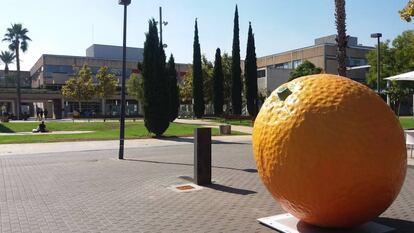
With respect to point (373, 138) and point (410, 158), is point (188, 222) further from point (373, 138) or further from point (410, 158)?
point (410, 158)

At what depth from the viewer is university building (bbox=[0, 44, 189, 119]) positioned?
63531 mm

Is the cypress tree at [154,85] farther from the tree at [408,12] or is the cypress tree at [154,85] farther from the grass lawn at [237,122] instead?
the tree at [408,12]

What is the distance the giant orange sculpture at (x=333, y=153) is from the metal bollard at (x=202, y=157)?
4061 mm

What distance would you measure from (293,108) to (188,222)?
2.33 m

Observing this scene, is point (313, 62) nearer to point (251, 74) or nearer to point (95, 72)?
point (251, 74)

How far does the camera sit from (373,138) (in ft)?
15.5

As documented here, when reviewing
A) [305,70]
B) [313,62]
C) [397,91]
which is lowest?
[397,91]

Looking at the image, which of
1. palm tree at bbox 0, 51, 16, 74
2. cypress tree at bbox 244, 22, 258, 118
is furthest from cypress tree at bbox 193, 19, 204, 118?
palm tree at bbox 0, 51, 16, 74

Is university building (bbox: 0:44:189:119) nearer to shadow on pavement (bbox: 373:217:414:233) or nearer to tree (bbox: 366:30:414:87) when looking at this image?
tree (bbox: 366:30:414:87)

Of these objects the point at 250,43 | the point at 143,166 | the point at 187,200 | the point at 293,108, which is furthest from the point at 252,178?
the point at 250,43

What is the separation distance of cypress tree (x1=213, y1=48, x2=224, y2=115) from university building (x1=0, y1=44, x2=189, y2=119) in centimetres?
2113

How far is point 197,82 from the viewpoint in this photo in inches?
1892

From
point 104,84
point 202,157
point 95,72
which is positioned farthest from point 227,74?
point 202,157

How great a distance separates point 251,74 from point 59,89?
1447 inches
